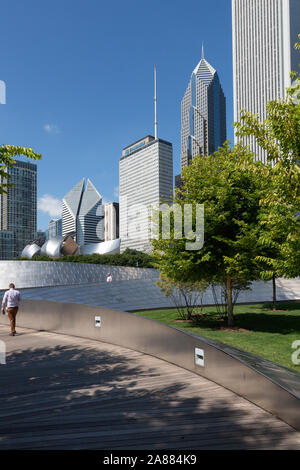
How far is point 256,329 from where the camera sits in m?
15.5

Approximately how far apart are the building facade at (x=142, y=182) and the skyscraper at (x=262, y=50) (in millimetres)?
40063

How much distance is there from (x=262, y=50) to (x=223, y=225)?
159659 millimetres

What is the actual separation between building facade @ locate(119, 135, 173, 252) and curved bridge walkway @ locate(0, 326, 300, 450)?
6070 inches

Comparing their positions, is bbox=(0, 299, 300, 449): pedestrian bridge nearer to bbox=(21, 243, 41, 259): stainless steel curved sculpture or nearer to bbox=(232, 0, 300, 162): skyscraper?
bbox=(21, 243, 41, 259): stainless steel curved sculpture

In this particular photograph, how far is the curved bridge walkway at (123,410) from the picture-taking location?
423 centimetres

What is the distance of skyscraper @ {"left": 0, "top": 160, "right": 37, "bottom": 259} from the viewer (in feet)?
582

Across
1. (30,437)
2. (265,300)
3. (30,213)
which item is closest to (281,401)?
(30,437)

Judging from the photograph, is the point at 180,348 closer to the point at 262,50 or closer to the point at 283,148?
the point at 283,148

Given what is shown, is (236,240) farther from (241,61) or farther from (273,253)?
(241,61)

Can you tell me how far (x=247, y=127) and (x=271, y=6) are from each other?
16556 centimetres

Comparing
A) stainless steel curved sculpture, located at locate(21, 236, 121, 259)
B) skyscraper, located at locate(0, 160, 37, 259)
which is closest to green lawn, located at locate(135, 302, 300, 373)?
stainless steel curved sculpture, located at locate(21, 236, 121, 259)

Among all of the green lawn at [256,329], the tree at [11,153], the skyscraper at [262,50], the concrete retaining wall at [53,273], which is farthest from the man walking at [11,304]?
the skyscraper at [262,50]

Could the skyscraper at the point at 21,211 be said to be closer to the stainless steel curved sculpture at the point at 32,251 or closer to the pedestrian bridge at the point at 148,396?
the stainless steel curved sculpture at the point at 32,251

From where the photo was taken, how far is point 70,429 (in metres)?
4.54
